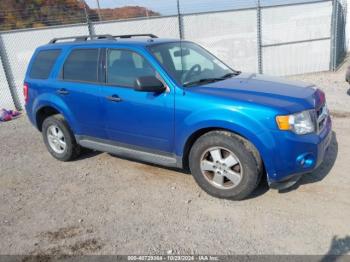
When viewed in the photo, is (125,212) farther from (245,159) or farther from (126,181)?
(245,159)

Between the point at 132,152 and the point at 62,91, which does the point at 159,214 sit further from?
the point at 62,91

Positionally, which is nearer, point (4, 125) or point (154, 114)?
point (154, 114)

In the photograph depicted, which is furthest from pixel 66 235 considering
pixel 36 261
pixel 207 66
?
pixel 207 66

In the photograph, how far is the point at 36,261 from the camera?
3.39 meters

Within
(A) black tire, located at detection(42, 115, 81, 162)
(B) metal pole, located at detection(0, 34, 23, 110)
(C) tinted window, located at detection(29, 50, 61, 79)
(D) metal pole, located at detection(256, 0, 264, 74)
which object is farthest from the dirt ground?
(D) metal pole, located at detection(256, 0, 264, 74)

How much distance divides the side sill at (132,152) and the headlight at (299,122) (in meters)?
1.34

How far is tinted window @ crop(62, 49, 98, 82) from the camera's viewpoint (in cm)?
502

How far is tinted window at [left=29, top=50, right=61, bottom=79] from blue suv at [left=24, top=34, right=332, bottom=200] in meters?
0.03

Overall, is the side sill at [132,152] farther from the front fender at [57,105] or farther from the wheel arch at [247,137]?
the wheel arch at [247,137]

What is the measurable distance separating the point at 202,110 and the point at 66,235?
6.48 ft

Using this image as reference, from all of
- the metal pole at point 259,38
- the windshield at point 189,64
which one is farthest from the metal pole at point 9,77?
the metal pole at point 259,38

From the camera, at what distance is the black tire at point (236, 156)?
3.87 meters

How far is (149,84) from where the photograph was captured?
4180mm

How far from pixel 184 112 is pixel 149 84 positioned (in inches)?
20.7
